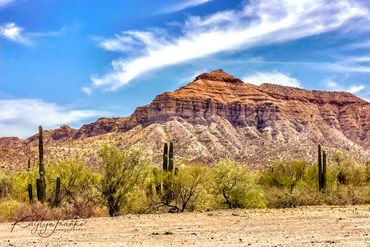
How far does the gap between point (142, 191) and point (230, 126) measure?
125 m

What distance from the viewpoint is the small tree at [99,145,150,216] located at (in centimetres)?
2309

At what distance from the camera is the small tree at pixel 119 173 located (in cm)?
2309

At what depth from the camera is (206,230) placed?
16.0 metres

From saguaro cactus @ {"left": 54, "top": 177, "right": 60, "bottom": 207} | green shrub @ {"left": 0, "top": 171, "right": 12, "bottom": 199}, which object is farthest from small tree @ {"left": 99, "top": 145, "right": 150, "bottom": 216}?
green shrub @ {"left": 0, "top": 171, "right": 12, "bottom": 199}

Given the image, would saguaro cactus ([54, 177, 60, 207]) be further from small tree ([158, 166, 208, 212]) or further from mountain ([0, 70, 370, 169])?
mountain ([0, 70, 370, 169])

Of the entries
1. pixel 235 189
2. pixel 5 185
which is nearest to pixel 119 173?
pixel 235 189

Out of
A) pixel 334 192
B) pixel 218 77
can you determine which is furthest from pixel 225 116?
pixel 334 192

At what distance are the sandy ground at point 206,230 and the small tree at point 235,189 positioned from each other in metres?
4.90

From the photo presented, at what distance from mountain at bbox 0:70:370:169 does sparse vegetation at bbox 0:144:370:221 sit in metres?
68.2

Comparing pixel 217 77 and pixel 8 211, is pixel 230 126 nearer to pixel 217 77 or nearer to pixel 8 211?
pixel 217 77

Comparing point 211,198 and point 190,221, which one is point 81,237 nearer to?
point 190,221

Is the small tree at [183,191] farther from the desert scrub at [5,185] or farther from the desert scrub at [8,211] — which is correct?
the desert scrub at [5,185]

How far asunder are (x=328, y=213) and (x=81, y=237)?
10.6m
